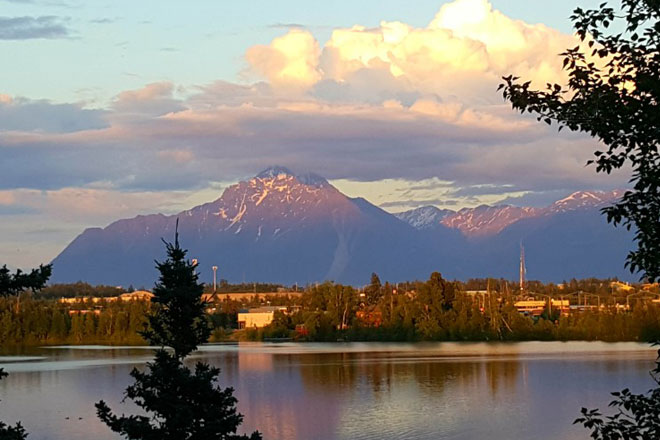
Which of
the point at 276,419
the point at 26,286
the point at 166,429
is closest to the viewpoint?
the point at 26,286

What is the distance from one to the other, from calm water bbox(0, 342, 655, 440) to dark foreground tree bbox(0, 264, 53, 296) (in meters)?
25.3

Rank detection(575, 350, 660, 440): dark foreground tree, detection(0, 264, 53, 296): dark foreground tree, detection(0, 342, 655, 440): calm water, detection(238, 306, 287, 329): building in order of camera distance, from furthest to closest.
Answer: detection(238, 306, 287, 329): building, detection(0, 342, 655, 440): calm water, detection(0, 264, 53, 296): dark foreground tree, detection(575, 350, 660, 440): dark foreground tree

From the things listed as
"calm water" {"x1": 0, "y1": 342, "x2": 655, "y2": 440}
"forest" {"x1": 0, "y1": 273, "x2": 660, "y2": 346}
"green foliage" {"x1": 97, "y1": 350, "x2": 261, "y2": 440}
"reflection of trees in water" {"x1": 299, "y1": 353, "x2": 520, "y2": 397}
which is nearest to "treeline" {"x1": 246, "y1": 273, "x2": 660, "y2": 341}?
"forest" {"x1": 0, "y1": 273, "x2": 660, "y2": 346}

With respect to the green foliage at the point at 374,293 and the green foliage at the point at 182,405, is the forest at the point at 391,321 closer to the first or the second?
the green foliage at the point at 374,293

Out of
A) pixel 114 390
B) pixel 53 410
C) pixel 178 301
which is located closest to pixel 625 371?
pixel 114 390

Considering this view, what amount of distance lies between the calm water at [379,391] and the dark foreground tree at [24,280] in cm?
2533

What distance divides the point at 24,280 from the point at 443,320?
4375 inches

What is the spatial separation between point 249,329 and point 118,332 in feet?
60.6

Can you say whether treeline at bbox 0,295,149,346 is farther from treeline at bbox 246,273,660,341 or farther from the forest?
treeline at bbox 246,273,660,341

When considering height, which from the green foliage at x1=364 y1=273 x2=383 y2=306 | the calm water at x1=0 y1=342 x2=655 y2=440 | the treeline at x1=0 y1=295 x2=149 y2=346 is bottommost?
the calm water at x1=0 y1=342 x2=655 y2=440

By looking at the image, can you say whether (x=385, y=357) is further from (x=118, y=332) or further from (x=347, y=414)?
(x=118, y=332)

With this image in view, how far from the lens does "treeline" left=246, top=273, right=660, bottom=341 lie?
117 meters

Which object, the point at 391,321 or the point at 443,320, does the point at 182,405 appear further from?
the point at 391,321

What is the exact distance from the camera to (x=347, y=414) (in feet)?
151
